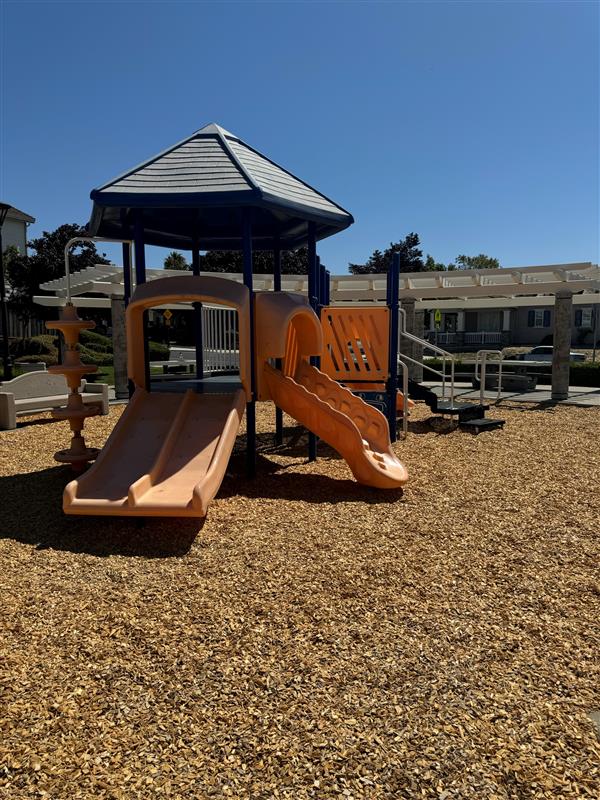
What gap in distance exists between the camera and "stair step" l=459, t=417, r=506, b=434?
9734 millimetres

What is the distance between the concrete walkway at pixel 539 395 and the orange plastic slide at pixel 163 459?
8.58 meters

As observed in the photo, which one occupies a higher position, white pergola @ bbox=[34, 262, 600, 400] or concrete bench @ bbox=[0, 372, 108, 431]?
white pergola @ bbox=[34, 262, 600, 400]

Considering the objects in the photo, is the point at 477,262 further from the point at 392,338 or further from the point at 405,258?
the point at 392,338

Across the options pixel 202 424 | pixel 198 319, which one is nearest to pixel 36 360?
pixel 198 319

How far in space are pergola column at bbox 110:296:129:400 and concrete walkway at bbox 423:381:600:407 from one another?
8168mm

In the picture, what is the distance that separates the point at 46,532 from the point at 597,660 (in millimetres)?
4258

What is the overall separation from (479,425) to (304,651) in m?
7.41

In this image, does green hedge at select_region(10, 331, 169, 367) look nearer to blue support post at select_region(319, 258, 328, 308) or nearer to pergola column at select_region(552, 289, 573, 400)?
blue support post at select_region(319, 258, 328, 308)

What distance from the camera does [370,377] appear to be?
912 centimetres

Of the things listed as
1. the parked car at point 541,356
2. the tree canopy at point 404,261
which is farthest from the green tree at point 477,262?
the parked car at point 541,356


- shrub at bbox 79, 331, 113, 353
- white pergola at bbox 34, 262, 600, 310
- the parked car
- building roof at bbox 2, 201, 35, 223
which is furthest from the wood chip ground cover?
building roof at bbox 2, 201, 35, 223

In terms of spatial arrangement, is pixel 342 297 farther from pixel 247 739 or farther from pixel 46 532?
pixel 247 739

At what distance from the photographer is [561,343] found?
1437 cm

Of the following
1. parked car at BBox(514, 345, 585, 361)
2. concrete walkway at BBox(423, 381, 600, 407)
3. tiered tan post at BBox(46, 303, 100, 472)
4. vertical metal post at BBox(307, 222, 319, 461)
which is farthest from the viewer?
parked car at BBox(514, 345, 585, 361)
